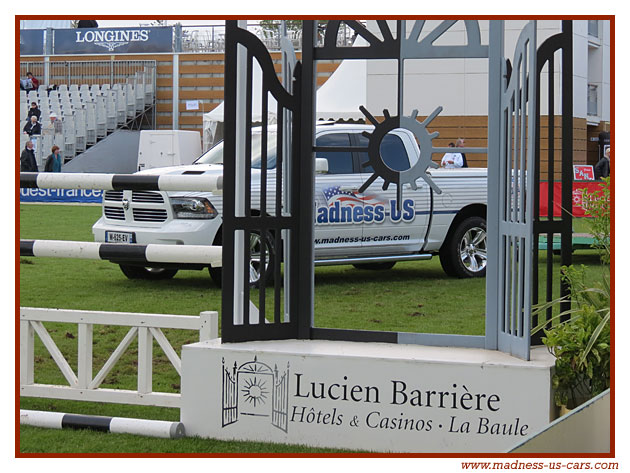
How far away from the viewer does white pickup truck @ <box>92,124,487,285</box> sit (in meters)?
9.24

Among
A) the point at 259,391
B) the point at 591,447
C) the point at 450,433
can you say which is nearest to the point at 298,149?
the point at 259,391

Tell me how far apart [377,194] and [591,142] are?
67.5ft

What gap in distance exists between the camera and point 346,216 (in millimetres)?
9547

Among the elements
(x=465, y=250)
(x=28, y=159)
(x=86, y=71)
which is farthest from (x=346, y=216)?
(x=86, y=71)

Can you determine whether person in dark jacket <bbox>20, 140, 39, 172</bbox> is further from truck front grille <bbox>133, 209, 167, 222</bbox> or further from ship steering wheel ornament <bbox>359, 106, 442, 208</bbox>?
ship steering wheel ornament <bbox>359, 106, 442, 208</bbox>

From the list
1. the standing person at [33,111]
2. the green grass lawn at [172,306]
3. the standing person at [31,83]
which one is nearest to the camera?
the green grass lawn at [172,306]

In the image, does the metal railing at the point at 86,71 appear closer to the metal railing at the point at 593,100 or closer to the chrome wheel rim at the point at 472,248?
the metal railing at the point at 593,100

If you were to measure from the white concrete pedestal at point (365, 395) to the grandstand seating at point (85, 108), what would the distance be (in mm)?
22813

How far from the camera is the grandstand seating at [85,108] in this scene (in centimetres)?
2777

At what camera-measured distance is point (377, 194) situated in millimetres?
9828

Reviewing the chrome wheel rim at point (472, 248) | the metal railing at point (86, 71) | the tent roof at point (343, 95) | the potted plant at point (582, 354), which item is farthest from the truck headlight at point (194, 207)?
the metal railing at point (86, 71)

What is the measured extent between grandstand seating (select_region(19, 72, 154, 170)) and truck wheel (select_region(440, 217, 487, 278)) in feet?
59.0

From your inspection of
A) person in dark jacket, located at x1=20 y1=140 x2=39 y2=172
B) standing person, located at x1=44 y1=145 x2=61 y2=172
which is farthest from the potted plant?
standing person, located at x1=44 y1=145 x2=61 y2=172

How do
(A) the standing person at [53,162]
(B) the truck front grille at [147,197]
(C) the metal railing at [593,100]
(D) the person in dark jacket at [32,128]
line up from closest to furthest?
(B) the truck front grille at [147,197]
(A) the standing person at [53,162]
(D) the person in dark jacket at [32,128]
(C) the metal railing at [593,100]
